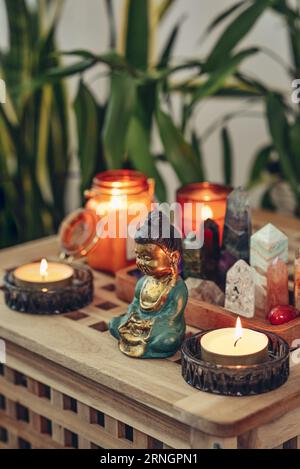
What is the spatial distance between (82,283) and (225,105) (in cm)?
98

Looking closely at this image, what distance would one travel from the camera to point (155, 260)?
39.1 inches

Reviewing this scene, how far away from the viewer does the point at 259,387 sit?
0.91m

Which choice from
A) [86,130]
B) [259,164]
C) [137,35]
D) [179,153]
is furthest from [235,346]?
[137,35]

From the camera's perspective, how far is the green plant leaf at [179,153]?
4.47 ft

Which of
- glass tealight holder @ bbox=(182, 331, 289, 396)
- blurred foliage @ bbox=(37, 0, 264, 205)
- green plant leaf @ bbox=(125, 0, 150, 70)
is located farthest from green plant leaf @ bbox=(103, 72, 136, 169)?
glass tealight holder @ bbox=(182, 331, 289, 396)

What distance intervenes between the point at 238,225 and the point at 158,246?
0.18 metres

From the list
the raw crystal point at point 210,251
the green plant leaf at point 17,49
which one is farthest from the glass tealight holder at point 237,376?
the green plant leaf at point 17,49

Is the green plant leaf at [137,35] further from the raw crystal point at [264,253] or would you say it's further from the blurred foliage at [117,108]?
the raw crystal point at [264,253]

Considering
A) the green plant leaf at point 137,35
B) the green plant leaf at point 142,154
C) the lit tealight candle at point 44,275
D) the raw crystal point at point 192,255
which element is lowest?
the lit tealight candle at point 44,275

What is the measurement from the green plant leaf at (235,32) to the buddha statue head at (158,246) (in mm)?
476

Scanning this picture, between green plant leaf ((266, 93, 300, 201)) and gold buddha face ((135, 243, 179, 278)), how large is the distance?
0.50m

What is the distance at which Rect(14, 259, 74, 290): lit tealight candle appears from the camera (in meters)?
1.15

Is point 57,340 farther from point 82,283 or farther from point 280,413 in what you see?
point 280,413

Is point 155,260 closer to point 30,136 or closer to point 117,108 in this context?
point 117,108
